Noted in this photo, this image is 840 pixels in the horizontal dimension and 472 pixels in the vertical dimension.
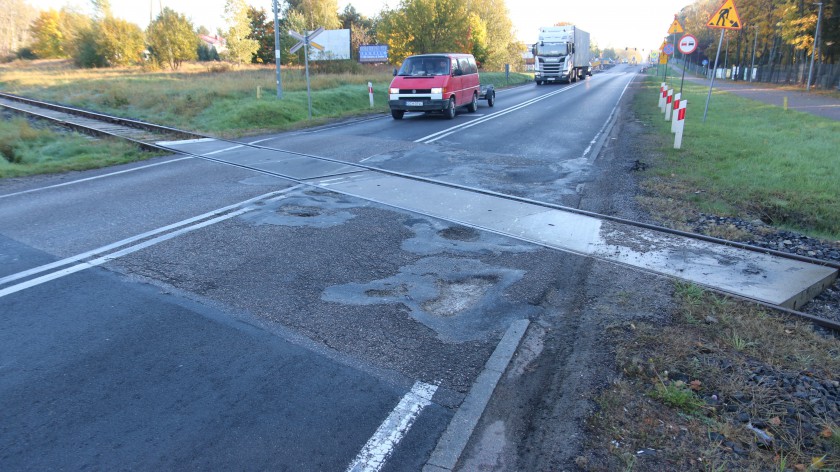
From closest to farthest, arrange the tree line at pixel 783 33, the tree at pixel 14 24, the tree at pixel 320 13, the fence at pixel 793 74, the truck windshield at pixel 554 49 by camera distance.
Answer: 1. the fence at pixel 793 74
2. the tree line at pixel 783 33
3. the truck windshield at pixel 554 49
4. the tree at pixel 320 13
5. the tree at pixel 14 24

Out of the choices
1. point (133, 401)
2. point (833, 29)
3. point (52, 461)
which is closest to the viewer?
point (52, 461)

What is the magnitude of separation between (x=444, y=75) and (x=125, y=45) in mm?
48189

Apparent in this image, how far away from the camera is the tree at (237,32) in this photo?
51.6 meters

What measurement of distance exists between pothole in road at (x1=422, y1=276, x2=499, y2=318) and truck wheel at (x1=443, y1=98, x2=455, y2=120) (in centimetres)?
1441

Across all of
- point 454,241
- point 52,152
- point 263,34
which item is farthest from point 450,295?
point 263,34

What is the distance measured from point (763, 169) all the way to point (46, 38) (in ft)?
311

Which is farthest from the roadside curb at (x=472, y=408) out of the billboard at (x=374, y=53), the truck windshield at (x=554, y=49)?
the billboard at (x=374, y=53)

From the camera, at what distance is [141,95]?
24.8m

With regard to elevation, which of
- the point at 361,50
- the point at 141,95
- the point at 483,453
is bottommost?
the point at 483,453

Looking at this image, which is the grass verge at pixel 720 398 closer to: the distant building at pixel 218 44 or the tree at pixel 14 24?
the distant building at pixel 218 44

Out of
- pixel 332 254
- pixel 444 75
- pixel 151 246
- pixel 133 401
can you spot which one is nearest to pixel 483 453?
pixel 133 401

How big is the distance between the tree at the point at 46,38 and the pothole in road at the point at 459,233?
289ft

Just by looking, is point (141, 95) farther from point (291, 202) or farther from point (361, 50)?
point (361, 50)

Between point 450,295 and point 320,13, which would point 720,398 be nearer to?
point 450,295
